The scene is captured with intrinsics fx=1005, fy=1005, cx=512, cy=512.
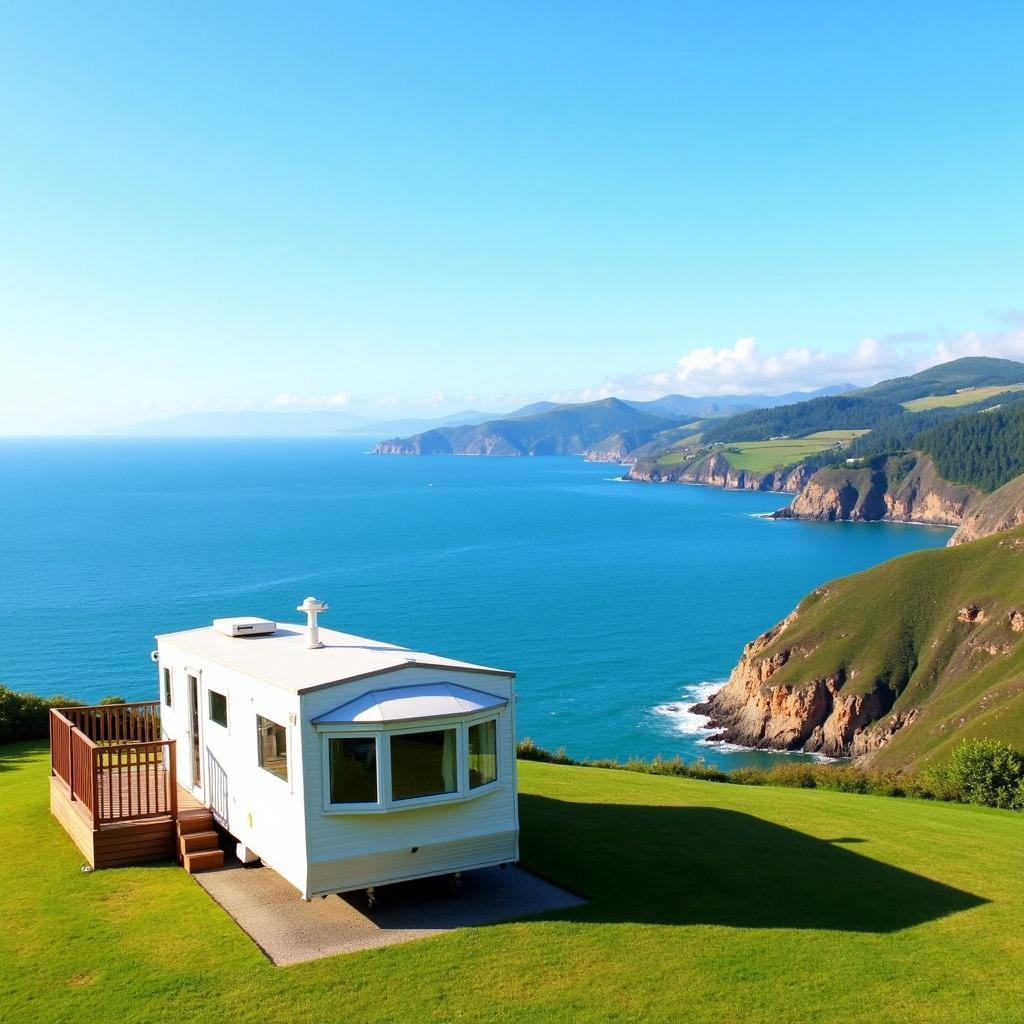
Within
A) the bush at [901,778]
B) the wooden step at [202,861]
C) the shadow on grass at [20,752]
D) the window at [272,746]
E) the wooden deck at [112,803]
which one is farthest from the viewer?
the bush at [901,778]

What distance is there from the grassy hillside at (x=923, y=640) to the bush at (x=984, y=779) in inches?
758

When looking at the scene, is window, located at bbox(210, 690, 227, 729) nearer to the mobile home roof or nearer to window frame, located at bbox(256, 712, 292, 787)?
the mobile home roof

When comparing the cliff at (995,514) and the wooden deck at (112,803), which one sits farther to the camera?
the cliff at (995,514)

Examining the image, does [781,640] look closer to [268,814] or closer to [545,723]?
[545,723]

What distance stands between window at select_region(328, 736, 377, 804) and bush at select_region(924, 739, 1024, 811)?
2044 cm

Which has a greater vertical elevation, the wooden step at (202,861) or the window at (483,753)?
the window at (483,753)

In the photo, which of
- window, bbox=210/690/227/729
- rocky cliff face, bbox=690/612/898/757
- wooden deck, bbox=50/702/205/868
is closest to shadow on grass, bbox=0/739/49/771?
wooden deck, bbox=50/702/205/868

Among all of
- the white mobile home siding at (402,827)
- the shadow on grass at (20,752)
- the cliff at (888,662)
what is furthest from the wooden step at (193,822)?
the cliff at (888,662)

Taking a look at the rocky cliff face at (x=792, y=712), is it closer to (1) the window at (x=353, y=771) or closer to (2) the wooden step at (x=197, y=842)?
(2) the wooden step at (x=197, y=842)

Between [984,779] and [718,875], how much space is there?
17871mm

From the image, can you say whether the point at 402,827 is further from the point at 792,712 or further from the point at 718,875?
the point at 792,712

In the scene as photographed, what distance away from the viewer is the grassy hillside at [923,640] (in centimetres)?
5241

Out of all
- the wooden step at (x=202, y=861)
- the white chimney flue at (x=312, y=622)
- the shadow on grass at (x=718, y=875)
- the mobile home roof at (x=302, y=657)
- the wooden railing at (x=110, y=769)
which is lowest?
the shadow on grass at (x=718, y=875)

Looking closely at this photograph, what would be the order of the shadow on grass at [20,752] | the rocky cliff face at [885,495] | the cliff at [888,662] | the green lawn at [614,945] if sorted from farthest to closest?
1. the rocky cliff face at [885,495]
2. the cliff at [888,662]
3. the shadow on grass at [20,752]
4. the green lawn at [614,945]
